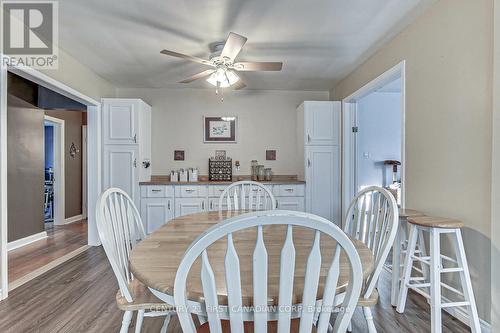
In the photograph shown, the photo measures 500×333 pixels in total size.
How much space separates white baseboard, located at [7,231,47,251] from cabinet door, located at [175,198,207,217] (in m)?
2.13

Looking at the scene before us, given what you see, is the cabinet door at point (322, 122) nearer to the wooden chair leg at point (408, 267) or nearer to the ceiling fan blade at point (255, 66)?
the ceiling fan blade at point (255, 66)

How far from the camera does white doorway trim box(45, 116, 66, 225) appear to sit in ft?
16.5

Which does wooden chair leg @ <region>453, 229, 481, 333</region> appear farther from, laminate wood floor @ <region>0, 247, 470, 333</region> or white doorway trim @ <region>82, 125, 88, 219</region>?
→ white doorway trim @ <region>82, 125, 88, 219</region>

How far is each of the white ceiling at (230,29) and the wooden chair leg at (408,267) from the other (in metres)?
1.79

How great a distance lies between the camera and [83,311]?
2.05 meters

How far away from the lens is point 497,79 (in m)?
1.63

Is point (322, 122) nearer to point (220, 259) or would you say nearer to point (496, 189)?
point (496, 189)

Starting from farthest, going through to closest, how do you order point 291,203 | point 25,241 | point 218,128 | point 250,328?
point 218,128, point 291,203, point 25,241, point 250,328

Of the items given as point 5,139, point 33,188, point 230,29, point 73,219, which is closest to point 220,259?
point 230,29

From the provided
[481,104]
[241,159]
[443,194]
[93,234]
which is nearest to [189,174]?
[241,159]

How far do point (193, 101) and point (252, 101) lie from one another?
38.1 inches

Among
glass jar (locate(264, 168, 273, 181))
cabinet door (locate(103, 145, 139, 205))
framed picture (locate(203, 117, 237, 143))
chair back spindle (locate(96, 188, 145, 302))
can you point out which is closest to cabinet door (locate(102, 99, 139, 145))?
cabinet door (locate(103, 145, 139, 205))

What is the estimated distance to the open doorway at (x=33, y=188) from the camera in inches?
131

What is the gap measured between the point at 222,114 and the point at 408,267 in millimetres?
3353
